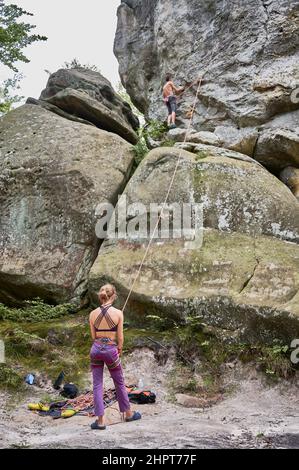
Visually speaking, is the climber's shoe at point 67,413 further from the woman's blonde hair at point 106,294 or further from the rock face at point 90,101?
the rock face at point 90,101

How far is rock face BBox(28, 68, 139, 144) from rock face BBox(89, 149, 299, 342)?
357 cm

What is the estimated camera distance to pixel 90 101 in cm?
1538

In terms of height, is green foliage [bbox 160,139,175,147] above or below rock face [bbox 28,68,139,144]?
below

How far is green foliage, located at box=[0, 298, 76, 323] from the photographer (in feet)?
37.0

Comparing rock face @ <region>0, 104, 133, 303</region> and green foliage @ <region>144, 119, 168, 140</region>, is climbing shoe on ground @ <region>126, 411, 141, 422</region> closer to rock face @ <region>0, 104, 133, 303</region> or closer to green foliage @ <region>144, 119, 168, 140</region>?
rock face @ <region>0, 104, 133, 303</region>

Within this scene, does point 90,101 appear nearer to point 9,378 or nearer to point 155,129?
point 155,129

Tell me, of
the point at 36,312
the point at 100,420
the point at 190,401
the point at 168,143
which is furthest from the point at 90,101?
the point at 100,420

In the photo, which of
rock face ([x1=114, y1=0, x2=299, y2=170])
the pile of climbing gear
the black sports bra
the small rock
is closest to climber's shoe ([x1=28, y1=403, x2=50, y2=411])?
the pile of climbing gear

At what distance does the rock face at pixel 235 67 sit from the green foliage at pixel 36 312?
6638 millimetres

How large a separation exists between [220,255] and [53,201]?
464cm

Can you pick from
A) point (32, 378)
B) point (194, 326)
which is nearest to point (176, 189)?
point (194, 326)

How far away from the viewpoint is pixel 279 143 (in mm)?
13781

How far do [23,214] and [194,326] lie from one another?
5495 millimetres
